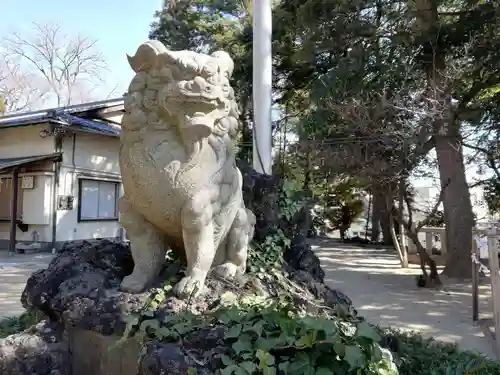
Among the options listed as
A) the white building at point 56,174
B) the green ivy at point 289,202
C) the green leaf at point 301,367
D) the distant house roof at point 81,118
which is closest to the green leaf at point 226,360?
the green leaf at point 301,367

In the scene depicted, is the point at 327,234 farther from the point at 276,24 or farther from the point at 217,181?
the point at 217,181

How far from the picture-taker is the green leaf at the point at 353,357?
1754 mm

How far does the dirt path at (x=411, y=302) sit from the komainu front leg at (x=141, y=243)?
3042mm

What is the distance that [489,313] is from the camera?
5.52 m

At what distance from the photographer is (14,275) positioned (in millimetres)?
7453

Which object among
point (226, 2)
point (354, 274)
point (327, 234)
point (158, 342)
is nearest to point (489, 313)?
point (354, 274)

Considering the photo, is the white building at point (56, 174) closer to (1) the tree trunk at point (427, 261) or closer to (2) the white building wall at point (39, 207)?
(2) the white building wall at point (39, 207)

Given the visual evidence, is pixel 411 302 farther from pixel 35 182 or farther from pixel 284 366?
pixel 35 182

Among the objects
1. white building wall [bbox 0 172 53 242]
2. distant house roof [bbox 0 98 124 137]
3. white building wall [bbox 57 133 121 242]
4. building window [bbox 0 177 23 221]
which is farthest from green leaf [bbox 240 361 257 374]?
building window [bbox 0 177 23 221]

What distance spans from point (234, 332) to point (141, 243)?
87cm

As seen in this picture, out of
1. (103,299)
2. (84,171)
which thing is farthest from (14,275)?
(103,299)

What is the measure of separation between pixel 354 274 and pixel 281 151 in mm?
3073

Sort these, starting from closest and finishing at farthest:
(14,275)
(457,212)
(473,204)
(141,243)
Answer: (141,243) → (14,275) → (457,212) → (473,204)

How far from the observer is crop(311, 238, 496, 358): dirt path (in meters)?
4.64
